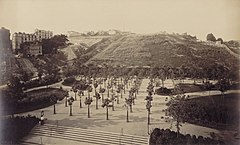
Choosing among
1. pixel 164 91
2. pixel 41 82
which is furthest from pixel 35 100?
pixel 164 91

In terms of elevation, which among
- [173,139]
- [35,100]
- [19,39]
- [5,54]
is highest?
[19,39]

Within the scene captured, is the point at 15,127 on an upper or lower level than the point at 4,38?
lower

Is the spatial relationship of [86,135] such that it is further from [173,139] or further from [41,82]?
[173,139]

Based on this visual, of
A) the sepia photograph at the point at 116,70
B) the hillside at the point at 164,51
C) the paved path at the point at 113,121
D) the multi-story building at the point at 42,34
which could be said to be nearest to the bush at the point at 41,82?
the sepia photograph at the point at 116,70

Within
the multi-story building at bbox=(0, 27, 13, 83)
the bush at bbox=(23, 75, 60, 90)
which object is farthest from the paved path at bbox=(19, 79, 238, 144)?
the multi-story building at bbox=(0, 27, 13, 83)

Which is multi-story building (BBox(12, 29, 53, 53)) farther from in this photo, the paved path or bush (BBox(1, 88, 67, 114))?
the paved path

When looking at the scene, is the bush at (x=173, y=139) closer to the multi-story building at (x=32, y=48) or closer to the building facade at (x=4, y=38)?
the multi-story building at (x=32, y=48)

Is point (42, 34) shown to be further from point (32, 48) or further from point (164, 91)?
point (164, 91)
